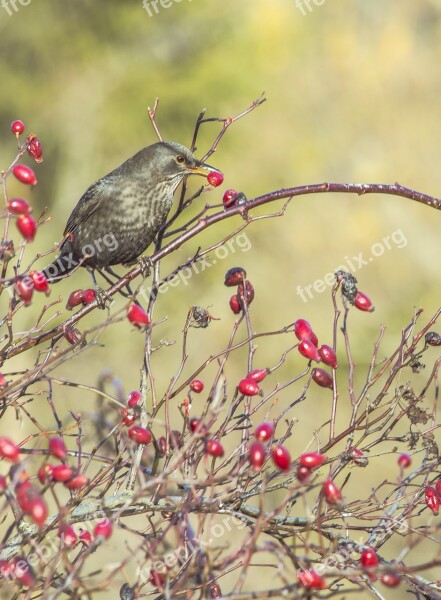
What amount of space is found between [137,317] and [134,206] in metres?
2.24

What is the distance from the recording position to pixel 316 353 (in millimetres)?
2613

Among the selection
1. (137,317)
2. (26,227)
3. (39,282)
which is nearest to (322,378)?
(137,317)

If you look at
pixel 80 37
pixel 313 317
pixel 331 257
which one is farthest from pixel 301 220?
pixel 80 37

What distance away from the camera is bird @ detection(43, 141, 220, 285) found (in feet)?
14.3

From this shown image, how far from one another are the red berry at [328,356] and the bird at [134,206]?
1837mm

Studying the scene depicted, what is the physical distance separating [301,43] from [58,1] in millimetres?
3451

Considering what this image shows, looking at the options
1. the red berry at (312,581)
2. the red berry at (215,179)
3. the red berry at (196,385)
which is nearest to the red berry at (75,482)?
the red berry at (312,581)

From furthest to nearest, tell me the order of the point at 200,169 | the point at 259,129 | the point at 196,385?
the point at 259,129, the point at 200,169, the point at 196,385

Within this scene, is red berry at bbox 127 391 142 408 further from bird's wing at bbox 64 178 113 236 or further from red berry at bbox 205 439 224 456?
bird's wing at bbox 64 178 113 236

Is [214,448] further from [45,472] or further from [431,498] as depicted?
[431,498]

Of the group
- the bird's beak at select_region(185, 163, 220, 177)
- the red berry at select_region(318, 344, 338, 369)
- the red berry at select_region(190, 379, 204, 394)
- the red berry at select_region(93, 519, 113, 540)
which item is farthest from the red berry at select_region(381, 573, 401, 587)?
the bird's beak at select_region(185, 163, 220, 177)

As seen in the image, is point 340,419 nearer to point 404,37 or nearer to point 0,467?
point 0,467

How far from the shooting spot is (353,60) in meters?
11.6

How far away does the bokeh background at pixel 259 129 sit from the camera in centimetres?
1017
